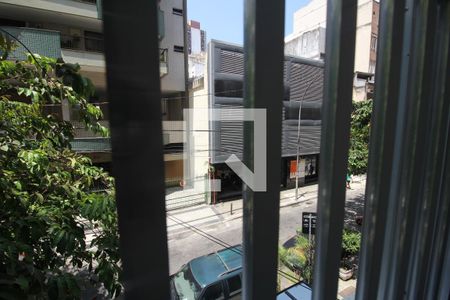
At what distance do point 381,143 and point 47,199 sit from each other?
68.5 inches

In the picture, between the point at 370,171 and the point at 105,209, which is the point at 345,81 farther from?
the point at 105,209

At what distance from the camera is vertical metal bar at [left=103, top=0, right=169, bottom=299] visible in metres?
0.30

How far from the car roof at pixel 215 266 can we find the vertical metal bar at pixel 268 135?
3207mm

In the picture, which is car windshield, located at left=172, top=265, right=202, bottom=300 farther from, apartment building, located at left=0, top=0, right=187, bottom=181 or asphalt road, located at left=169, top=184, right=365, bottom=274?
apartment building, located at left=0, top=0, right=187, bottom=181

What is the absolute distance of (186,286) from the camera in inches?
141

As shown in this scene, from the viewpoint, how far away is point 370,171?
24.0 inches

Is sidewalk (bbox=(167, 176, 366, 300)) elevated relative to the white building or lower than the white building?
lower

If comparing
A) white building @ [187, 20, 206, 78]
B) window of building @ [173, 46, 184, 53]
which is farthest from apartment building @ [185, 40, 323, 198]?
window of building @ [173, 46, 184, 53]

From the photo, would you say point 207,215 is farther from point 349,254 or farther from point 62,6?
point 62,6

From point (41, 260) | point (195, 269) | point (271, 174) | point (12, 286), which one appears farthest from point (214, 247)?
point (271, 174)

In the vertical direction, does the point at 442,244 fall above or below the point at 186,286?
above

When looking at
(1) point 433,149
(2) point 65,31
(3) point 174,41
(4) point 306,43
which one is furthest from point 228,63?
(1) point 433,149

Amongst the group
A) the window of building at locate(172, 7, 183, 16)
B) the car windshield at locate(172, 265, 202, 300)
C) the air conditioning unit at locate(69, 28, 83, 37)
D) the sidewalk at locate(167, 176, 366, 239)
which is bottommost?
the sidewalk at locate(167, 176, 366, 239)

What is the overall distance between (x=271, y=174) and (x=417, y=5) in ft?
1.88
